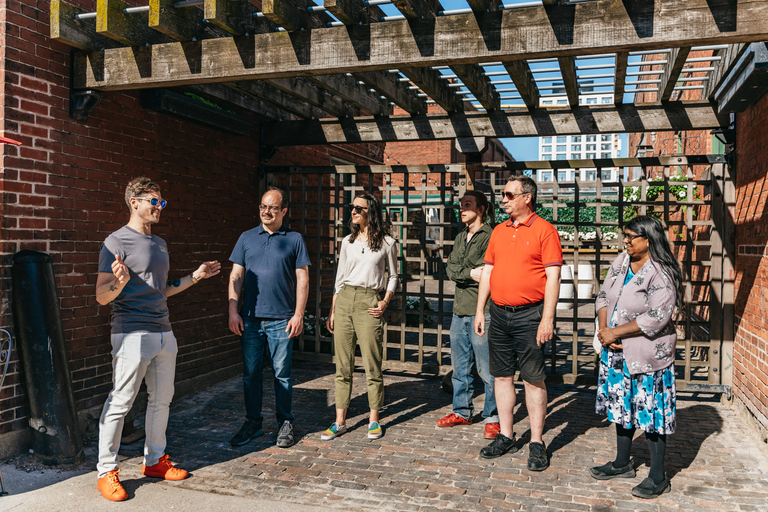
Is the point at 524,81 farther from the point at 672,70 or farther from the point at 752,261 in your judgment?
the point at 752,261

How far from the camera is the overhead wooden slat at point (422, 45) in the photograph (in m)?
3.43

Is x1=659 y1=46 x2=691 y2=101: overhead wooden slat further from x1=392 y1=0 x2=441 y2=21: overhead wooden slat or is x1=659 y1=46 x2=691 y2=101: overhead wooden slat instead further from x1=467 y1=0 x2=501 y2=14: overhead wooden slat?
x1=392 y1=0 x2=441 y2=21: overhead wooden slat

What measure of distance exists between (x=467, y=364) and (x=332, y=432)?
51.1 inches

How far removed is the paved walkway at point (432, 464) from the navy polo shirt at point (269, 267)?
3.55 feet

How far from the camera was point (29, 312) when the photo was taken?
4047 millimetres

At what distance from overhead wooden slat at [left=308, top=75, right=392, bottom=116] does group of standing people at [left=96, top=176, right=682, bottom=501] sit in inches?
58.7

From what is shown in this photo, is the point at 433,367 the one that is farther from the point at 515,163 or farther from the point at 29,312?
the point at 29,312

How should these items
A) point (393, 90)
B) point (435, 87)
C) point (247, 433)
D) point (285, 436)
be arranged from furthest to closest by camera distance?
point (393, 90), point (435, 87), point (247, 433), point (285, 436)

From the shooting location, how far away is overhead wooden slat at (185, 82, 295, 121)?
19.4 feet

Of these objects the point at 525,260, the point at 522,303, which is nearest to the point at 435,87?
the point at 525,260

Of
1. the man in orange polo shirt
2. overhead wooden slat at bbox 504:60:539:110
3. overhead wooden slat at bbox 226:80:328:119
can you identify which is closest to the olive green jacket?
the man in orange polo shirt

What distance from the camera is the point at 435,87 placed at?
227 inches

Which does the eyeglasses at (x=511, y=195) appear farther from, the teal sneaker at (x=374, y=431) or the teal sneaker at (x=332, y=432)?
the teal sneaker at (x=332, y=432)

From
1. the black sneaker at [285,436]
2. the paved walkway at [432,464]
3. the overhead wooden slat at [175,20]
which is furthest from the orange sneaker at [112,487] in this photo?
the overhead wooden slat at [175,20]
